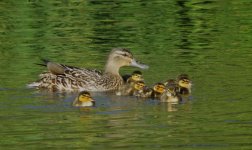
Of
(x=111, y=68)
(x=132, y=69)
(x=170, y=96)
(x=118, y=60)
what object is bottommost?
(x=132, y=69)

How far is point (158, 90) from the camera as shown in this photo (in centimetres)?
1475

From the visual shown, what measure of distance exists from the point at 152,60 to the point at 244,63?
1568mm

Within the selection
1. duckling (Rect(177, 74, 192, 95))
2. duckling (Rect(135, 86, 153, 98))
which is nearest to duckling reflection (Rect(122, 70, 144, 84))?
duckling (Rect(135, 86, 153, 98))

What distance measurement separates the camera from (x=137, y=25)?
69.4 feet

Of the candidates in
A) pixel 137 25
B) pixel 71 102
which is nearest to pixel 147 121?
pixel 71 102

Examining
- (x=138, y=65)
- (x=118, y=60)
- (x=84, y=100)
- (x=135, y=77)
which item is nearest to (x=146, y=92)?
(x=135, y=77)

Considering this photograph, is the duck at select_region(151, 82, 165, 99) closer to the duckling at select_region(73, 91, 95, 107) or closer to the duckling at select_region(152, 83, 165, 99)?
the duckling at select_region(152, 83, 165, 99)

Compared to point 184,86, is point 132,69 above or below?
below

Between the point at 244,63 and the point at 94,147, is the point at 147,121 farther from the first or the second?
the point at 244,63

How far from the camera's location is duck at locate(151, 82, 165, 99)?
14.7m

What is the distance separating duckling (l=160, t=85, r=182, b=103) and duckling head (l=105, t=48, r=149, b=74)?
6.53 ft

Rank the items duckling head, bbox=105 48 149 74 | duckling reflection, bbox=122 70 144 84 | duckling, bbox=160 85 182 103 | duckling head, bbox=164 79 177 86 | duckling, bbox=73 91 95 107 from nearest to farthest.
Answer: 1. duckling, bbox=73 91 95 107
2. duckling, bbox=160 85 182 103
3. duckling head, bbox=164 79 177 86
4. duckling reflection, bbox=122 70 144 84
5. duckling head, bbox=105 48 149 74

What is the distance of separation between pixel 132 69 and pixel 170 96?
3861mm

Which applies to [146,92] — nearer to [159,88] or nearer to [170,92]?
[159,88]
